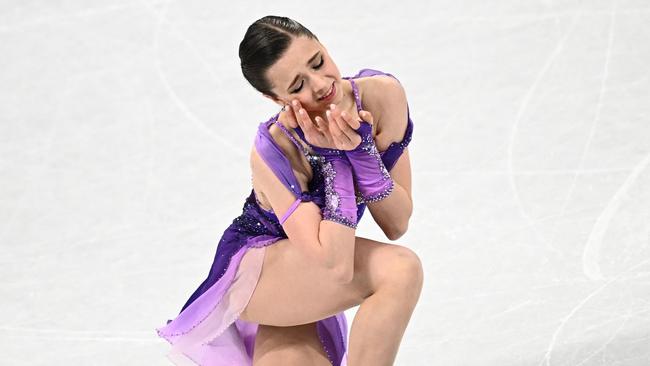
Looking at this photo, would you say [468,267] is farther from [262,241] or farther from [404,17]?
[404,17]

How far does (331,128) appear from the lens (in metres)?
3.07

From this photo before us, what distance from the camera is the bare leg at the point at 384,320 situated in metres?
3.15

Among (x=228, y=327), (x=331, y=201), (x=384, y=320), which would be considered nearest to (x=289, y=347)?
(x=228, y=327)

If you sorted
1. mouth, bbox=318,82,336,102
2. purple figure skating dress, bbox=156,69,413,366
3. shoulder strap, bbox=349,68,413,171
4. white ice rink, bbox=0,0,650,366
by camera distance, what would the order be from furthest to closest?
1. white ice rink, bbox=0,0,650,366
2. shoulder strap, bbox=349,68,413,171
3. purple figure skating dress, bbox=156,69,413,366
4. mouth, bbox=318,82,336,102

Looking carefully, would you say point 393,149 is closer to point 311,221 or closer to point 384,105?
point 384,105

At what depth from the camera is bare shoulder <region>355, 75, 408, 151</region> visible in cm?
333

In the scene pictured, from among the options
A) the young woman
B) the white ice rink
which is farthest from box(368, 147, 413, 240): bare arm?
the white ice rink

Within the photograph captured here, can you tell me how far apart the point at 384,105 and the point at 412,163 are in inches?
72.9

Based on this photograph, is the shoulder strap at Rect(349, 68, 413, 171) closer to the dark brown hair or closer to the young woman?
the young woman

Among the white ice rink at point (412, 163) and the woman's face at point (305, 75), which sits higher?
A: the woman's face at point (305, 75)

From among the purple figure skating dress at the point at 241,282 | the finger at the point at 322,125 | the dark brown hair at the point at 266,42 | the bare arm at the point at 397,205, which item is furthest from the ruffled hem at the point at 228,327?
the dark brown hair at the point at 266,42

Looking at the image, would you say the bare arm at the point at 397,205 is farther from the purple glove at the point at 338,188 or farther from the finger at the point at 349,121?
the finger at the point at 349,121

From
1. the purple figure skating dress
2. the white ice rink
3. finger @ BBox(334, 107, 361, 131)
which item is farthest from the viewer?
the white ice rink

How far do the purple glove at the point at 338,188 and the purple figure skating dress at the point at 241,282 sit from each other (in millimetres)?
61
